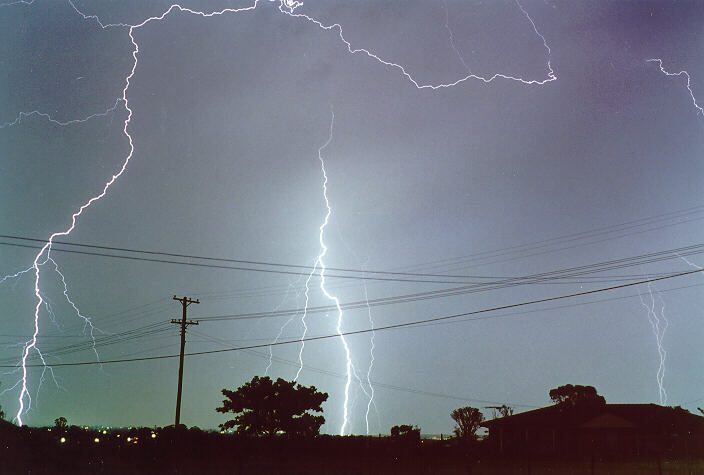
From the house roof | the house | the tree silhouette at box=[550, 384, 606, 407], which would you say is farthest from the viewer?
the tree silhouette at box=[550, 384, 606, 407]

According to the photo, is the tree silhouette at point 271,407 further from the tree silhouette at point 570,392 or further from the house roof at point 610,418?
the tree silhouette at point 570,392

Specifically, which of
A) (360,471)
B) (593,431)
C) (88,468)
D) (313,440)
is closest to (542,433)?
(593,431)

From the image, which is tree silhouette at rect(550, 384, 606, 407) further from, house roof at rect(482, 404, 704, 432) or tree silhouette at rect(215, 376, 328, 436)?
tree silhouette at rect(215, 376, 328, 436)

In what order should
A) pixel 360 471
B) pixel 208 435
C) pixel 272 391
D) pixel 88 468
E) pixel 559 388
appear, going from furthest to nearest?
pixel 559 388 < pixel 272 391 < pixel 208 435 < pixel 88 468 < pixel 360 471

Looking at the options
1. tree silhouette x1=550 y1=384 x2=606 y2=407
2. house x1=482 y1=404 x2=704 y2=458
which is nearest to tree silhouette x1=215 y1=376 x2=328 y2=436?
house x1=482 y1=404 x2=704 y2=458

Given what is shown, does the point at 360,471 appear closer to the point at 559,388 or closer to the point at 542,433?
the point at 542,433

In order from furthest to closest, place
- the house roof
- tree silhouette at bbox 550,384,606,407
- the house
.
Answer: tree silhouette at bbox 550,384,606,407 < the house roof < the house
